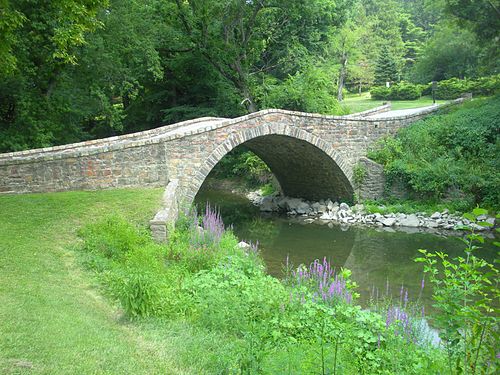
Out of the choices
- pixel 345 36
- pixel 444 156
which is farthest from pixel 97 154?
pixel 345 36

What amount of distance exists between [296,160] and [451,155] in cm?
576

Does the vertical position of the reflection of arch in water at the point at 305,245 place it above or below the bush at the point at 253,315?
below

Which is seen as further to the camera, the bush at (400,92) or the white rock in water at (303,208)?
the bush at (400,92)

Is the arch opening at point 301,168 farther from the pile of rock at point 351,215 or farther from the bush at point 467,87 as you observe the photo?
the bush at point 467,87

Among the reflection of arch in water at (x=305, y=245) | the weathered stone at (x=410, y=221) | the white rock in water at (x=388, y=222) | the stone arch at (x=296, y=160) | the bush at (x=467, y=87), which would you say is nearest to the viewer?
the reflection of arch in water at (x=305, y=245)

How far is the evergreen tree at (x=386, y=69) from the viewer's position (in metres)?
39.8

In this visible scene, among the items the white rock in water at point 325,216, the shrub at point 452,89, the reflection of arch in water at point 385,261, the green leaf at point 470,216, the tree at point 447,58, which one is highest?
the tree at point 447,58

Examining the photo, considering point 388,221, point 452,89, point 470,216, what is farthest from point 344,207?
point 452,89

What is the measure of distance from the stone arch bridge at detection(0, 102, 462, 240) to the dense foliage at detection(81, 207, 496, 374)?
4.88ft

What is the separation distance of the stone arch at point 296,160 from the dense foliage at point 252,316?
5.66 m

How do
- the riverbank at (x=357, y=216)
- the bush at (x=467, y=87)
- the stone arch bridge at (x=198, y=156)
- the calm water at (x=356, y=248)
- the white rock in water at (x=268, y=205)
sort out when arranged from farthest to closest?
the bush at (x=467, y=87)
the white rock in water at (x=268, y=205)
the riverbank at (x=357, y=216)
the calm water at (x=356, y=248)
the stone arch bridge at (x=198, y=156)

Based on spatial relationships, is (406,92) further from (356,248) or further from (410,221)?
(356,248)

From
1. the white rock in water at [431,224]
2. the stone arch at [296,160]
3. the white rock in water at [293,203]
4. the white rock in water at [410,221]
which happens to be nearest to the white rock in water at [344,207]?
the stone arch at [296,160]

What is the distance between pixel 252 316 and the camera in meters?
5.39
